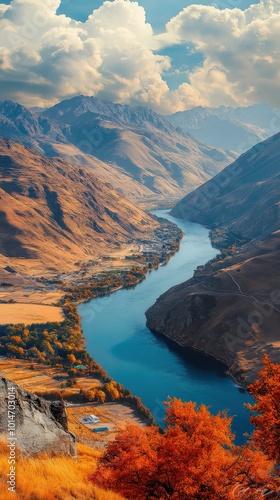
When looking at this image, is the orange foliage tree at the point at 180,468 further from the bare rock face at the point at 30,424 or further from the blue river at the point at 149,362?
the blue river at the point at 149,362

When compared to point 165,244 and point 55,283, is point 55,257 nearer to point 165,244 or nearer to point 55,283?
point 55,283

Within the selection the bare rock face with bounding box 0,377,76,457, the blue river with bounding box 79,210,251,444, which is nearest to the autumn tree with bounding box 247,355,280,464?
the bare rock face with bounding box 0,377,76,457

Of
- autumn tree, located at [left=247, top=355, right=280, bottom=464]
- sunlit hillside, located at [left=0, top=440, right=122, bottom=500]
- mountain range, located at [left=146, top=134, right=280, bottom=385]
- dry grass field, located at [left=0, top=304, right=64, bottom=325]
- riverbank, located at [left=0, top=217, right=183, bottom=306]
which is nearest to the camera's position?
sunlit hillside, located at [left=0, top=440, right=122, bottom=500]

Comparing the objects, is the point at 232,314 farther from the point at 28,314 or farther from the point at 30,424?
the point at 30,424

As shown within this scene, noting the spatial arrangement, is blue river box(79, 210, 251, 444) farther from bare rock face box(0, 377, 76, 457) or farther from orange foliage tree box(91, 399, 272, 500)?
bare rock face box(0, 377, 76, 457)

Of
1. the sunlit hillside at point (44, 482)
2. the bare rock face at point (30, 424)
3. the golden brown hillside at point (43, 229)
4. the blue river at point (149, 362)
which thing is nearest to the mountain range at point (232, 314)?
the blue river at point (149, 362)

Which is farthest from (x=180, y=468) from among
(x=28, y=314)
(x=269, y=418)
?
(x=28, y=314)
